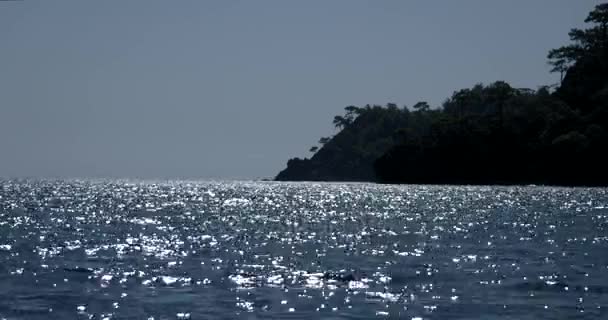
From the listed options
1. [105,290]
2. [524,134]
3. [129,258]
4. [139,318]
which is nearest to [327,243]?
[129,258]

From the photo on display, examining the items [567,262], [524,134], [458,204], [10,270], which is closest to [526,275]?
[567,262]

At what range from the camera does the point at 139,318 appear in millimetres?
29469

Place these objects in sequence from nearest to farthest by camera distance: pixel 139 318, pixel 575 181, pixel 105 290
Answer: pixel 139 318 → pixel 105 290 → pixel 575 181

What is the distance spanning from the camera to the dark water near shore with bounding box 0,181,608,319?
103 feet

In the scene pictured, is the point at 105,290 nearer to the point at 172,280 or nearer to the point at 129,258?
the point at 172,280

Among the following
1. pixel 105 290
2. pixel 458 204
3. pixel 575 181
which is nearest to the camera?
pixel 105 290

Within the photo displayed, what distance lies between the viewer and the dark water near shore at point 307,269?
1241 inches

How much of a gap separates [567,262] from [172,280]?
19.6 meters

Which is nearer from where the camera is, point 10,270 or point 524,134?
point 10,270

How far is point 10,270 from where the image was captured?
42.0 meters

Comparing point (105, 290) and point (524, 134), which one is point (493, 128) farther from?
point (105, 290)

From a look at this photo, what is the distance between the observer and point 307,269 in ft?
140

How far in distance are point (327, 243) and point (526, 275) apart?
19.0 meters

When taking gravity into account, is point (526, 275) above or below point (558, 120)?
below
